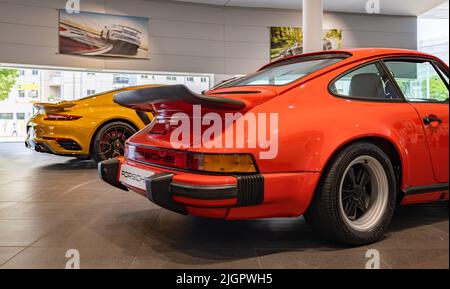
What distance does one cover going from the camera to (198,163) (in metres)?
1.91

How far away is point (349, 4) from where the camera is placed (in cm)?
1168

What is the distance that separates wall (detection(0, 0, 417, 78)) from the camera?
991 cm

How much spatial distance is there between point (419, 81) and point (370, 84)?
55 centimetres

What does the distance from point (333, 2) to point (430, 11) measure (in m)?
3.42

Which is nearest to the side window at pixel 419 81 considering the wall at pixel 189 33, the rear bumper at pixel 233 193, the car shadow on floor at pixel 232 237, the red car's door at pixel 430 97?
the red car's door at pixel 430 97

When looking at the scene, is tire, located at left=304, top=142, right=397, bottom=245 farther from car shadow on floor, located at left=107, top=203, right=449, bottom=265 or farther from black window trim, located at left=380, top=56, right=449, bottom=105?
black window trim, located at left=380, top=56, right=449, bottom=105

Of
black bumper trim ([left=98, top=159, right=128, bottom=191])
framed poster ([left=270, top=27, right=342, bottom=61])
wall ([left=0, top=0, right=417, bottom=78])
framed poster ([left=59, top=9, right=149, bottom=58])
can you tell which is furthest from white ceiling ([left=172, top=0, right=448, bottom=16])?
black bumper trim ([left=98, top=159, right=128, bottom=191])

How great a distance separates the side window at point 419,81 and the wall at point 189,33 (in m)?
9.28

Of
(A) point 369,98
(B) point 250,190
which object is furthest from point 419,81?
(B) point 250,190

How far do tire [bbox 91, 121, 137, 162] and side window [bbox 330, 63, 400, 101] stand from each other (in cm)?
392

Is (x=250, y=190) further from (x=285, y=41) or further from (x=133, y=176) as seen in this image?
(x=285, y=41)
